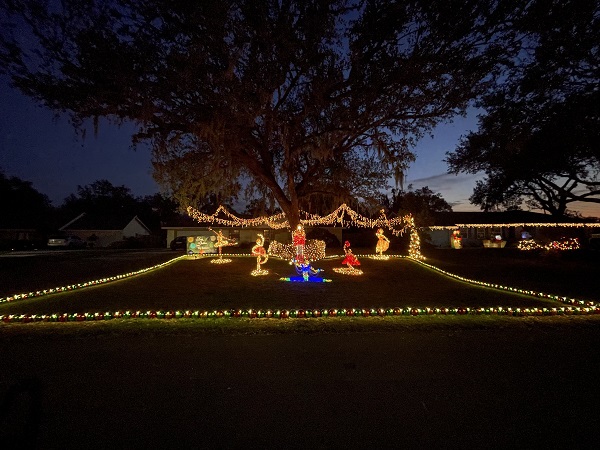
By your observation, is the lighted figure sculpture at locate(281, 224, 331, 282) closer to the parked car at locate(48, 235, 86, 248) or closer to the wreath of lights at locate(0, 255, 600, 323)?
the wreath of lights at locate(0, 255, 600, 323)

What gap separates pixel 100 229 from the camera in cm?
5169

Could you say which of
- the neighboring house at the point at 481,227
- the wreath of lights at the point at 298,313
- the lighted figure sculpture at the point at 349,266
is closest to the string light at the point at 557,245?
the neighboring house at the point at 481,227

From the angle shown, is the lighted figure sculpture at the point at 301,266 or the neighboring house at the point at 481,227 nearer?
the lighted figure sculpture at the point at 301,266

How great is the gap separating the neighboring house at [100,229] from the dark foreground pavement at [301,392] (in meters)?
48.5

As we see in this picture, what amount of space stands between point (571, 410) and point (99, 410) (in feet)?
15.8

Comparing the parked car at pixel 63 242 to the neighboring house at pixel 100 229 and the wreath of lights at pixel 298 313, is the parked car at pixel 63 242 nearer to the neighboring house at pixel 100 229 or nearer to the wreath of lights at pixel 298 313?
the neighboring house at pixel 100 229

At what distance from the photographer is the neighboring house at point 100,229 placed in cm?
5119

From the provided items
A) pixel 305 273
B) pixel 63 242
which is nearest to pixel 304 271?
pixel 305 273

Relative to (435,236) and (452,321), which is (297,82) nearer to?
(452,321)

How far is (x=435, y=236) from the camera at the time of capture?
44.5 metres

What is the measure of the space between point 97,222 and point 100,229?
2.35 metres

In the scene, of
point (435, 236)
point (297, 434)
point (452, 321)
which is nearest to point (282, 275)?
point (452, 321)

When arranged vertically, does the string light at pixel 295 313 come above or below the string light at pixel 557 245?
below

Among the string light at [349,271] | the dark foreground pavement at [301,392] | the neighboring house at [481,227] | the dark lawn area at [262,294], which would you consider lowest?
the dark foreground pavement at [301,392]
